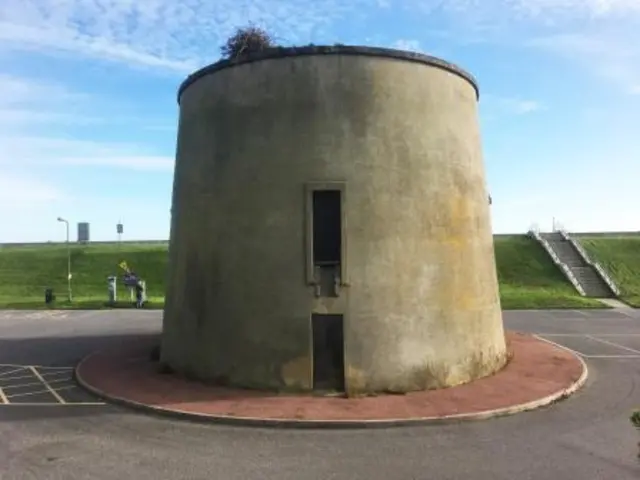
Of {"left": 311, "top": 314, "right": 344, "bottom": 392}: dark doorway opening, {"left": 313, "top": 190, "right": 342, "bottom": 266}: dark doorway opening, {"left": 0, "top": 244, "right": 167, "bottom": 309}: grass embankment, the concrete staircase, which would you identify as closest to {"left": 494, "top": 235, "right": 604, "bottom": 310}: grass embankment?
the concrete staircase

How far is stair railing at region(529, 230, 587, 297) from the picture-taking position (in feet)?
139

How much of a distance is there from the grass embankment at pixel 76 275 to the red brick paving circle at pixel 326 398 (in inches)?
859

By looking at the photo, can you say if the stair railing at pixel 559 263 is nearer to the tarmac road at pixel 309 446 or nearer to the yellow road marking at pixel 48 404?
the tarmac road at pixel 309 446

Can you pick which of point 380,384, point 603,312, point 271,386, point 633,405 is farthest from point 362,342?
point 603,312

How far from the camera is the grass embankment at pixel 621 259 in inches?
1661

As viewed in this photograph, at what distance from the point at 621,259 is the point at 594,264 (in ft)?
12.6

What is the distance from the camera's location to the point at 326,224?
14539 millimetres

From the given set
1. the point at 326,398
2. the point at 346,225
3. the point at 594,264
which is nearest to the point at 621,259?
the point at 594,264

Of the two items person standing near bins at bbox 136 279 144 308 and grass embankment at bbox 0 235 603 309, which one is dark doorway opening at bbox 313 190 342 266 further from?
person standing near bins at bbox 136 279 144 308

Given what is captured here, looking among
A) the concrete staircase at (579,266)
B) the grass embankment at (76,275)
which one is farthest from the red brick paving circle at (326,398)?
the concrete staircase at (579,266)

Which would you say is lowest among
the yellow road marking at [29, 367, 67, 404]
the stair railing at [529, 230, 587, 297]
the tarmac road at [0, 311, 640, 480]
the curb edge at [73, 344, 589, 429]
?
the tarmac road at [0, 311, 640, 480]

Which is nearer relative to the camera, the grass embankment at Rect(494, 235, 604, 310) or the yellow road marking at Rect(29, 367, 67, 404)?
the yellow road marking at Rect(29, 367, 67, 404)

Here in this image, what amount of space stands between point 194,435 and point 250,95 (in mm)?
7835

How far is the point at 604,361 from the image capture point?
19.1 meters
